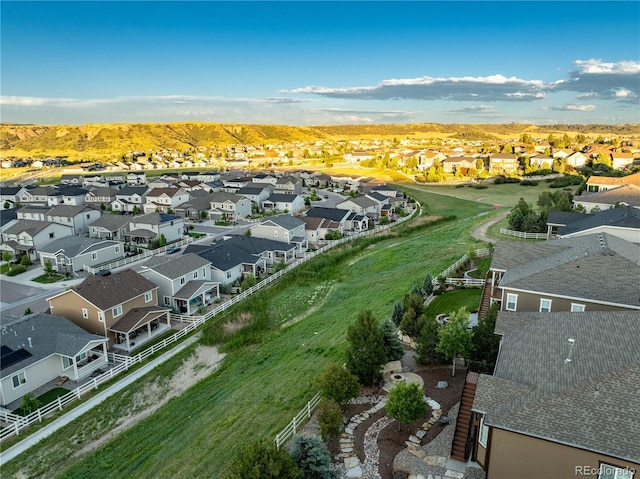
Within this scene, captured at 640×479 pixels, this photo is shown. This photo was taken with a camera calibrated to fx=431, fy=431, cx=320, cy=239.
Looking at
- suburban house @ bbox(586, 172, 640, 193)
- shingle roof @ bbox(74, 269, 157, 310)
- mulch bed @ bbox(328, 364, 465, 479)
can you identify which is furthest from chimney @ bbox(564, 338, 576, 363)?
suburban house @ bbox(586, 172, 640, 193)

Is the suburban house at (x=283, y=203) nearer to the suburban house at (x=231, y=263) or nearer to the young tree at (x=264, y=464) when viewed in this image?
the suburban house at (x=231, y=263)

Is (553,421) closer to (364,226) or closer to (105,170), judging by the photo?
(364,226)

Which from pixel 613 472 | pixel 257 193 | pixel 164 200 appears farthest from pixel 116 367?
pixel 257 193

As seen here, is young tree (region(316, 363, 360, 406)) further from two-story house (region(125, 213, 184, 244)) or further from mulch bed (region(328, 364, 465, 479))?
two-story house (region(125, 213, 184, 244))

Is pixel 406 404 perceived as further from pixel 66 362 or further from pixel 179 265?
pixel 179 265

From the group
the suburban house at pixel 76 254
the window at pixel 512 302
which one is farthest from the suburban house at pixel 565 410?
the suburban house at pixel 76 254


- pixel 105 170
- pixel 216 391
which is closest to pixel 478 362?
pixel 216 391
